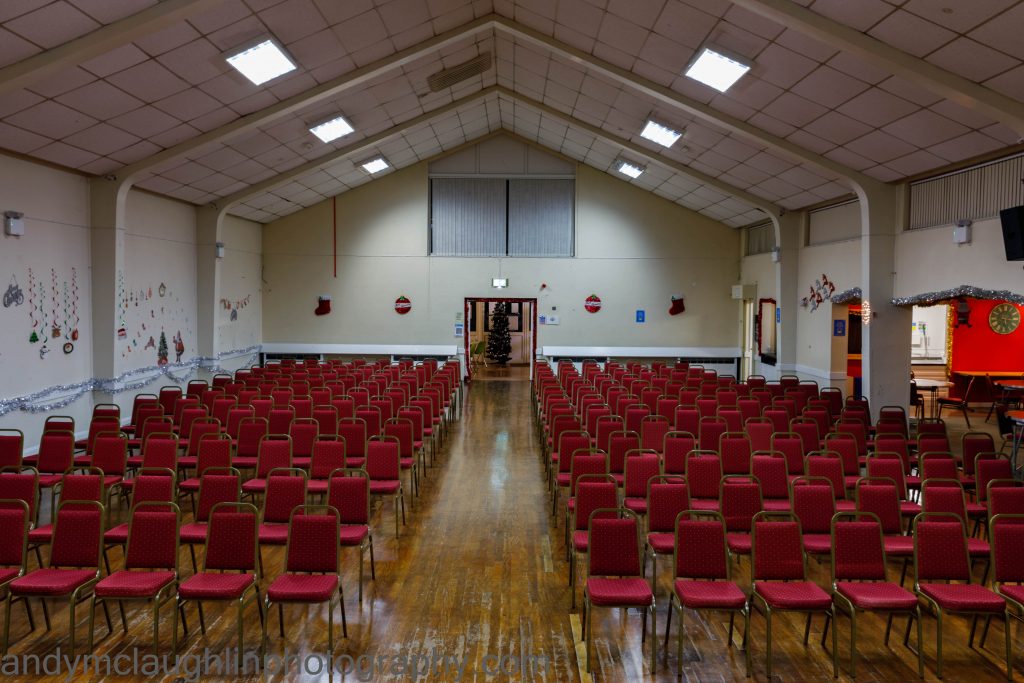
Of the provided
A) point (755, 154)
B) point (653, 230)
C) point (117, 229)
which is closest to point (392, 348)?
point (653, 230)

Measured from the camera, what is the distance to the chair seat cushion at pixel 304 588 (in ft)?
17.5

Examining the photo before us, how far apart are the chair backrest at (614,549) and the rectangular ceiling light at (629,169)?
15.0 m

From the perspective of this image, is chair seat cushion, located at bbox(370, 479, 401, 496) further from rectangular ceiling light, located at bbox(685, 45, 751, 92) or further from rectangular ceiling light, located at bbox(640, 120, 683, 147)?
rectangular ceiling light, located at bbox(640, 120, 683, 147)

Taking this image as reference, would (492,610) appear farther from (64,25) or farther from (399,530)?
(64,25)

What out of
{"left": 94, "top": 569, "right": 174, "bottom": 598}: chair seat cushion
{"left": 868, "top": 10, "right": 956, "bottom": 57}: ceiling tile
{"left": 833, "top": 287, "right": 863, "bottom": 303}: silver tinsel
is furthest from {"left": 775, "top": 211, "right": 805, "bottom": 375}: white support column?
{"left": 94, "top": 569, "right": 174, "bottom": 598}: chair seat cushion

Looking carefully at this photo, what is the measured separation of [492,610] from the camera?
20.5 ft

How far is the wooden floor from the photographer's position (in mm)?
5270

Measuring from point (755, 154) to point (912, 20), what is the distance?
22.1 feet

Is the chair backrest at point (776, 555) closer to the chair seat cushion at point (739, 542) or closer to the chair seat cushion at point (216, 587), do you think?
the chair seat cushion at point (739, 542)

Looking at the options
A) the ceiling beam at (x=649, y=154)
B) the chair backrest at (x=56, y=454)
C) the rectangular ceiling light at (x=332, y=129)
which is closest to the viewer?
the chair backrest at (x=56, y=454)

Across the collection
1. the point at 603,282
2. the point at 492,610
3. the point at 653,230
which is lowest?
the point at 492,610

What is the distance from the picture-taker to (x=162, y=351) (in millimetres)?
15703

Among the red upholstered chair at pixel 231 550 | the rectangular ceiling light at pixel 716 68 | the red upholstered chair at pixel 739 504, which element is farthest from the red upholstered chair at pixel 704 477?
the rectangular ceiling light at pixel 716 68

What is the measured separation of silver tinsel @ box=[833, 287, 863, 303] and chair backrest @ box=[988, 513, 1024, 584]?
29.7 feet
